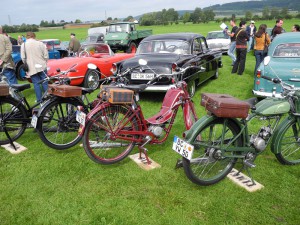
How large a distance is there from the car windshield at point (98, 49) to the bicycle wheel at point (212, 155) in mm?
6950

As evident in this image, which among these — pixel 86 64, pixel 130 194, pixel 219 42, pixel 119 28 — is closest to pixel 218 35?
pixel 219 42

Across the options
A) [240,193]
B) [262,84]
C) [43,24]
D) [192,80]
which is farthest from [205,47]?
[43,24]

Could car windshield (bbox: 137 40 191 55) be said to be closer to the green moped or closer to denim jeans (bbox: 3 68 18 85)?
denim jeans (bbox: 3 68 18 85)

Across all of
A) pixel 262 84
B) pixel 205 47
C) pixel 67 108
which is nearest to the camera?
pixel 67 108

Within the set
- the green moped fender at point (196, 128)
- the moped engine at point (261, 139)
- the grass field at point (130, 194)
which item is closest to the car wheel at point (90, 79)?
the grass field at point (130, 194)

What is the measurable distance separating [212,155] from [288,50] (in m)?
4.45

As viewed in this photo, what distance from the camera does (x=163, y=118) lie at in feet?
12.9

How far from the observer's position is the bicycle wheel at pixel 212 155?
122 inches

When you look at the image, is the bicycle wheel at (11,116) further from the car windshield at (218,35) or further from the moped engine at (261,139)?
the car windshield at (218,35)

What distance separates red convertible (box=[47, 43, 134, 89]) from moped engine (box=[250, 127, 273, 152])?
4.51m

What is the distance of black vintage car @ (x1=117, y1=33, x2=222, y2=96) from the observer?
6.33 metres

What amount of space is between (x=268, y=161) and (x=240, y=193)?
98 cm

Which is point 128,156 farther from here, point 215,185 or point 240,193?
point 240,193

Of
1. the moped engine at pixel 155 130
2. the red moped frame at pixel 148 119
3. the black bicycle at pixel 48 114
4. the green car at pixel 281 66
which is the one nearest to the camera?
the red moped frame at pixel 148 119
